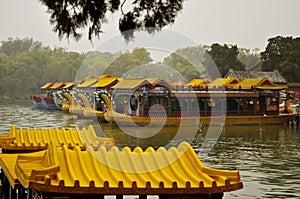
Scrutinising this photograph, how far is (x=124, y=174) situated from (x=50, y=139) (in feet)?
9.10

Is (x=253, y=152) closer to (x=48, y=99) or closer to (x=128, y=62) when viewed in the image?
(x=48, y=99)

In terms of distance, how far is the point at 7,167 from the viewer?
540 cm

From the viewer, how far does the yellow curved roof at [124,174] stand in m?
4.16

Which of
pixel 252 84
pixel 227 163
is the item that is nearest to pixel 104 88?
pixel 252 84

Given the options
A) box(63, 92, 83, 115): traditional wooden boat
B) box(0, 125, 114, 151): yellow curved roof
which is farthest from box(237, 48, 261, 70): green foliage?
box(0, 125, 114, 151): yellow curved roof

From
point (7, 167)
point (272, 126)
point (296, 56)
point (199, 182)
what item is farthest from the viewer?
point (296, 56)

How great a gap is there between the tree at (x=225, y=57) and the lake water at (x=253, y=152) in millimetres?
20911

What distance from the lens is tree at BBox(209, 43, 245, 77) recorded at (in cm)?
4594

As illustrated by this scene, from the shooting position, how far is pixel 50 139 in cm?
707

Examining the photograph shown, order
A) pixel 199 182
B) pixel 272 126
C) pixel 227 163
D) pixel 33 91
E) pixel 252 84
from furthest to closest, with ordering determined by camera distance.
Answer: pixel 33 91
pixel 252 84
pixel 272 126
pixel 227 163
pixel 199 182

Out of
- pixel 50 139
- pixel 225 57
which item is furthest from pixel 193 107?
pixel 225 57

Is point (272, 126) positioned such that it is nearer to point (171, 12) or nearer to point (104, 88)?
point (104, 88)

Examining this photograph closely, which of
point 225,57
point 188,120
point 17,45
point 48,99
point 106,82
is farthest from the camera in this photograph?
point 17,45

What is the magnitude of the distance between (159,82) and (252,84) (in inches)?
228
